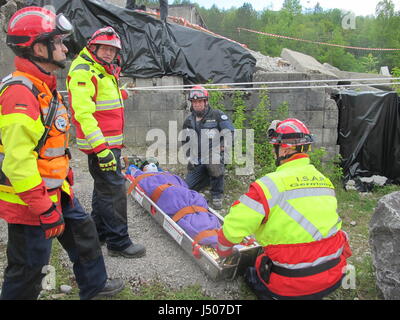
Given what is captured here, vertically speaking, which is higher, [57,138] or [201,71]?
[201,71]

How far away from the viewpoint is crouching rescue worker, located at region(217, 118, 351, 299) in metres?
2.34

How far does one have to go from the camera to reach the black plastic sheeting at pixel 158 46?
686 centimetres

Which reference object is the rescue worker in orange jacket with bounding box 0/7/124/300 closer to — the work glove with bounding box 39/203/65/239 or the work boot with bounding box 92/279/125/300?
the work glove with bounding box 39/203/65/239

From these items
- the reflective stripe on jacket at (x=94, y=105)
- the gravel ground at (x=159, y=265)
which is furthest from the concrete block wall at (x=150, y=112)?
the reflective stripe on jacket at (x=94, y=105)

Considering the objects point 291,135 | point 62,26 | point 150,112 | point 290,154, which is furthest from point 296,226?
point 150,112

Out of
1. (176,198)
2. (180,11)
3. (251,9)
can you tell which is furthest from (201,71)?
(251,9)

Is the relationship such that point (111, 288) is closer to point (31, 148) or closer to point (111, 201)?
point (111, 201)

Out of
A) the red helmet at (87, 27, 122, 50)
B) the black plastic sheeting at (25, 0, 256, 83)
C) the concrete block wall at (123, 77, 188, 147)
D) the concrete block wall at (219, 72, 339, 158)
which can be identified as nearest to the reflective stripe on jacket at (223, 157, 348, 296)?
the red helmet at (87, 27, 122, 50)

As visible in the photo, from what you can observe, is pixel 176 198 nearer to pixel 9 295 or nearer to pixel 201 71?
pixel 9 295

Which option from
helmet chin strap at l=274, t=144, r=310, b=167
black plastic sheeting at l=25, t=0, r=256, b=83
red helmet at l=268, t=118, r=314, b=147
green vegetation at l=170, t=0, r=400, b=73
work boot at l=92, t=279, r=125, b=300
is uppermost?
green vegetation at l=170, t=0, r=400, b=73

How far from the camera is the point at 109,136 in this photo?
317 cm

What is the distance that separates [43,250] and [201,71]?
5.56 metres

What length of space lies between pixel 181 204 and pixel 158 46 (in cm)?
423
